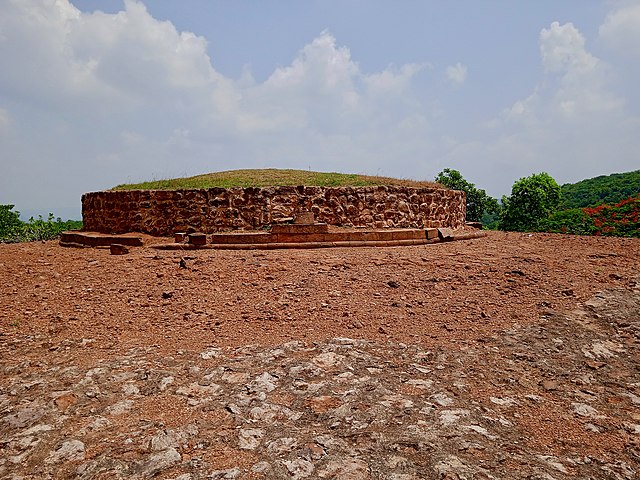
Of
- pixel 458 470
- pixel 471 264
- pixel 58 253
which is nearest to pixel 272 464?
pixel 458 470

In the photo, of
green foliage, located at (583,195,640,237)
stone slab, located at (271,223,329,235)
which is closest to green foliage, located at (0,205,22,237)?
stone slab, located at (271,223,329,235)

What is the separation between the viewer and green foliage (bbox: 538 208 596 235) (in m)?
18.8

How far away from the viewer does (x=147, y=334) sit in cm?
488

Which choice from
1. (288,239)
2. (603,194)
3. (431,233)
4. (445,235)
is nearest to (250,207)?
(288,239)

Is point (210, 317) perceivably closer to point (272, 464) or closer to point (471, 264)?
point (272, 464)

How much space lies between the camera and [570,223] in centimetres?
1967

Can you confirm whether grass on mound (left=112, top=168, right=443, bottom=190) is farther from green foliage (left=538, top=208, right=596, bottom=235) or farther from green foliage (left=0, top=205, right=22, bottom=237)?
green foliage (left=0, top=205, right=22, bottom=237)

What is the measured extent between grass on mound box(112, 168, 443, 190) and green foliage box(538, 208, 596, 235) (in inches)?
424

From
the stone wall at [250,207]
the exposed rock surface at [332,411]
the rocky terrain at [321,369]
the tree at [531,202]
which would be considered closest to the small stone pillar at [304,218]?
the stone wall at [250,207]

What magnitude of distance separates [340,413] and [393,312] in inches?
86.2

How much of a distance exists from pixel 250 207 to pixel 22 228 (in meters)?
16.9

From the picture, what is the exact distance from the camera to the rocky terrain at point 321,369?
2.92 metres

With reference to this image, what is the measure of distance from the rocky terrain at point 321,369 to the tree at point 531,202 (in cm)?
1724

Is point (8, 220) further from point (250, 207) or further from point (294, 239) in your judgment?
point (294, 239)
